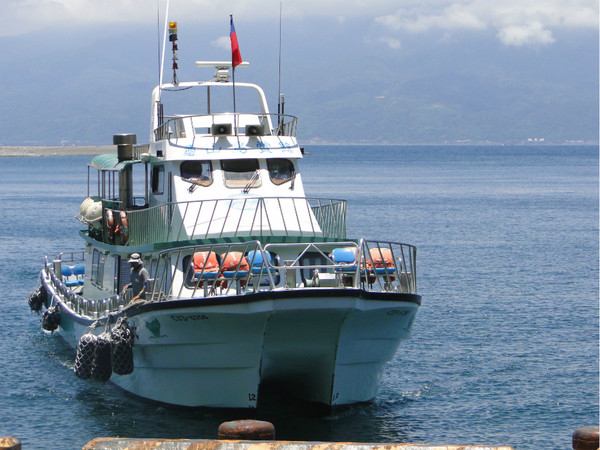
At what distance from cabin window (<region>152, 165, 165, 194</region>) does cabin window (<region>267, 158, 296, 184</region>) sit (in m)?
2.35

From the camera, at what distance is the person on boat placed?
18953mm

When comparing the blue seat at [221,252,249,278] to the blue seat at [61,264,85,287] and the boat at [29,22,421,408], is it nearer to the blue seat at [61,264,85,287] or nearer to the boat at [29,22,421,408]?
the boat at [29,22,421,408]

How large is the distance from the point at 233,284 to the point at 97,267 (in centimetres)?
635

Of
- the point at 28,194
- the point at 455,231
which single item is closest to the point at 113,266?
the point at 455,231

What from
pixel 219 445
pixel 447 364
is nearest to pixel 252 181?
pixel 447 364

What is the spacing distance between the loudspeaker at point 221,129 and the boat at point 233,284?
1.0 inches

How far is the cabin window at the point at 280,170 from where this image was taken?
2153 cm

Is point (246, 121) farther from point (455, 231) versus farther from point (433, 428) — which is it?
point (455, 231)

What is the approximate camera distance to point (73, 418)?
794 inches

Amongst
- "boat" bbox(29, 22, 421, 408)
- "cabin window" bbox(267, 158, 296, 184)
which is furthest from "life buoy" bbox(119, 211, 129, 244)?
"cabin window" bbox(267, 158, 296, 184)

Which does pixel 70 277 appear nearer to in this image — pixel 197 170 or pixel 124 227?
pixel 124 227

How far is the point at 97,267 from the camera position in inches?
963

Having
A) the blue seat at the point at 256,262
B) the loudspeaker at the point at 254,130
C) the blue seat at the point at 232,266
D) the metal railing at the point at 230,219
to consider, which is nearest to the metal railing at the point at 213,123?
the loudspeaker at the point at 254,130

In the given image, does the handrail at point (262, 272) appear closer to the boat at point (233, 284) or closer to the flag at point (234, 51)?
the boat at point (233, 284)
